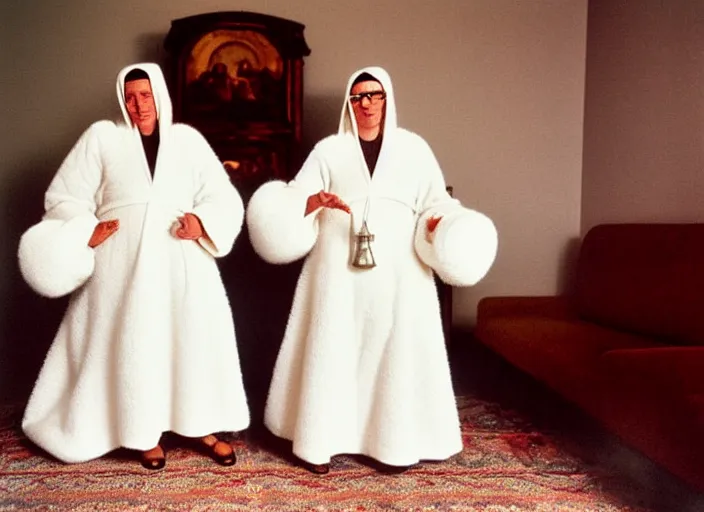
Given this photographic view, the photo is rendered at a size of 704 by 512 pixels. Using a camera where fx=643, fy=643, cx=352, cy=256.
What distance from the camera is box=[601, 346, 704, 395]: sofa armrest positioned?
158 cm

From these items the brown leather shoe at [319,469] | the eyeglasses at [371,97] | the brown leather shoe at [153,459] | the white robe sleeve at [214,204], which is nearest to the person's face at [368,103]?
the eyeglasses at [371,97]

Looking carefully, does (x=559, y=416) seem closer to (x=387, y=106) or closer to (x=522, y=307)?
(x=522, y=307)

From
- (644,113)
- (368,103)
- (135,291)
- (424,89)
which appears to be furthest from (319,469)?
(644,113)

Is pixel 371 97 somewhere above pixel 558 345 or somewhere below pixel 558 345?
above

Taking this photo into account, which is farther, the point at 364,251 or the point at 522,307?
the point at 522,307

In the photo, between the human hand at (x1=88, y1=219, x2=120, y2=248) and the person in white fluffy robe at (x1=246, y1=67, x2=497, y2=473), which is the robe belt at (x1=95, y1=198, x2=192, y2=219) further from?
the person in white fluffy robe at (x1=246, y1=67, x2=497, y2=473)

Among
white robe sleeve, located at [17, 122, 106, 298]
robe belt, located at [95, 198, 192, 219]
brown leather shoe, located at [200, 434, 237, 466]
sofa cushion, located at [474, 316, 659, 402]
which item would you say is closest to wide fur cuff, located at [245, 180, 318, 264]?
robe belt, located at [95, 198, 192, 219]

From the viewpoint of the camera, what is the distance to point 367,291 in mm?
2166

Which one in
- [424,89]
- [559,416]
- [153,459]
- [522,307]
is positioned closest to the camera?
[153,459]

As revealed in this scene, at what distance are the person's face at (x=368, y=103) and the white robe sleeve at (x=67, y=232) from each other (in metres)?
0.89

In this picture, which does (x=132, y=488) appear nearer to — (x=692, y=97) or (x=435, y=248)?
(x=435, y=248)

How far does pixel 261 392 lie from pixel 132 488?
105 centimetres

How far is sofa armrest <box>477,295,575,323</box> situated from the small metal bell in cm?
109

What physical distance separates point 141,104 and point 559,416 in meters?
2.09
